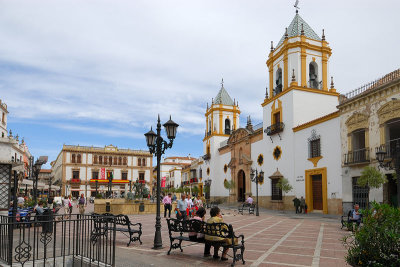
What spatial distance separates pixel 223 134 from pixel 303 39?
718 inches

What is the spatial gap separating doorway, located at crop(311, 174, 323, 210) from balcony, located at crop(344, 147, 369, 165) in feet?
10.8

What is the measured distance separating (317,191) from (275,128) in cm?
646

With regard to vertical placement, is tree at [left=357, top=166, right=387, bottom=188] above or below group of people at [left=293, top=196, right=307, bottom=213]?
above

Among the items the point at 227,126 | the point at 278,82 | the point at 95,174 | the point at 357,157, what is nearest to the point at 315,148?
the point at 357,157

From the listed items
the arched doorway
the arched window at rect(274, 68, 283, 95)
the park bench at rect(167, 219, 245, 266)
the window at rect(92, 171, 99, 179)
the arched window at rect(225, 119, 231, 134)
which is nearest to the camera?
the park bench at rect(167, 219, 245, 266)

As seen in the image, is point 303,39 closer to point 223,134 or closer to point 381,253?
point 223,134

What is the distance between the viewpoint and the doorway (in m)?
22.3

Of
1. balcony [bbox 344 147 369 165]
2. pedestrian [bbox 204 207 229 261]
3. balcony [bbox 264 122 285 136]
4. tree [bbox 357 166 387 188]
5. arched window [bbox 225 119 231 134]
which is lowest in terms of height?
pedestrian [bbox 204 207 229 261]

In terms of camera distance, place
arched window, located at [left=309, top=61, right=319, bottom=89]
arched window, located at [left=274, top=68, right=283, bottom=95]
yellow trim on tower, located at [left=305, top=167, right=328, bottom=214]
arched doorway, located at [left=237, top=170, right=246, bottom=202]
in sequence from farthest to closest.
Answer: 1. arched doorway, located at [left=237, top=170, right=246, bottom=202]
2. arched window, located at [left=274, top=68, right=283, bottom=95]
3. arched window, located at [left=309, top=61, right=319, bottom=89]
4. yellow trim on tower, located at [left=305, top=167, right=328, bottom=214]

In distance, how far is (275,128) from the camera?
89.0 ft

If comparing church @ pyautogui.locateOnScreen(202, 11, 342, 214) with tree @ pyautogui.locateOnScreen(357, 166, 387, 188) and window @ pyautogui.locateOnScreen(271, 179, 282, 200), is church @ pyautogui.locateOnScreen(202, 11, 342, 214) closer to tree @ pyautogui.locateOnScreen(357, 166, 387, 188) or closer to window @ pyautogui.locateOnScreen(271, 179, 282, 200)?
window @ pyautogui.locateOnScreen(271, 179, 282, 200)

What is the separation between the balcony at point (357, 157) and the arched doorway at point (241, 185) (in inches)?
649

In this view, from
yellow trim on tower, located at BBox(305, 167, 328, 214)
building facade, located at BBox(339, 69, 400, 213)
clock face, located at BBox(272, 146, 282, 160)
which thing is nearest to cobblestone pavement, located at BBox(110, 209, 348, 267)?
building facade, located at BBox(339, 69, 400, 213)

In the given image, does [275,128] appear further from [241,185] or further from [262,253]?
[262,253]
